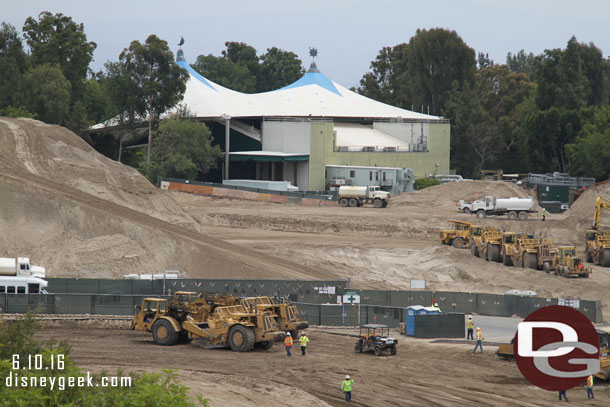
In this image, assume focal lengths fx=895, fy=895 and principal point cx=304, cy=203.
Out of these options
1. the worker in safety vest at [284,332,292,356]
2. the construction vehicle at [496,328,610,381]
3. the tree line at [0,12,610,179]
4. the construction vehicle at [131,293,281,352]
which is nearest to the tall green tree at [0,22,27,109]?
the tree line at [0,12,610,179]

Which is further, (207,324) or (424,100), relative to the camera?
(424,100)

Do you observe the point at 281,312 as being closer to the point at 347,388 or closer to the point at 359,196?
the point at 347,388

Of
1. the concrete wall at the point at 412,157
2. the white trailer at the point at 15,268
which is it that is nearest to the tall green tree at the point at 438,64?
the concrete wall at the point at 412,157

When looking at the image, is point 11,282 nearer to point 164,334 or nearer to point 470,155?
point 164,334

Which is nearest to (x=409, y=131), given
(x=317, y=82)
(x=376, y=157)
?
(x=376, y=157)

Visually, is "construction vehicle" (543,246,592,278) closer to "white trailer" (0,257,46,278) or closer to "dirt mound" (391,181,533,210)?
"dirt mound" (391,181,533,210)

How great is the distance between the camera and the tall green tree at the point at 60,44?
95500 mm

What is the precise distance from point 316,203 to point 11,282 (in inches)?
1563

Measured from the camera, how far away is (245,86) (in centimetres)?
16525

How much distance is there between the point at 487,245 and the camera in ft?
177

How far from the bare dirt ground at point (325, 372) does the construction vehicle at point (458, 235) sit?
2332cm

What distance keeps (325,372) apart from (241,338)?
3.87 meters

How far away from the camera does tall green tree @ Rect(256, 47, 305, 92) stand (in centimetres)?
17275

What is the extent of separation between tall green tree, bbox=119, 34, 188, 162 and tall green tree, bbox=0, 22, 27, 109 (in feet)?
38.7
